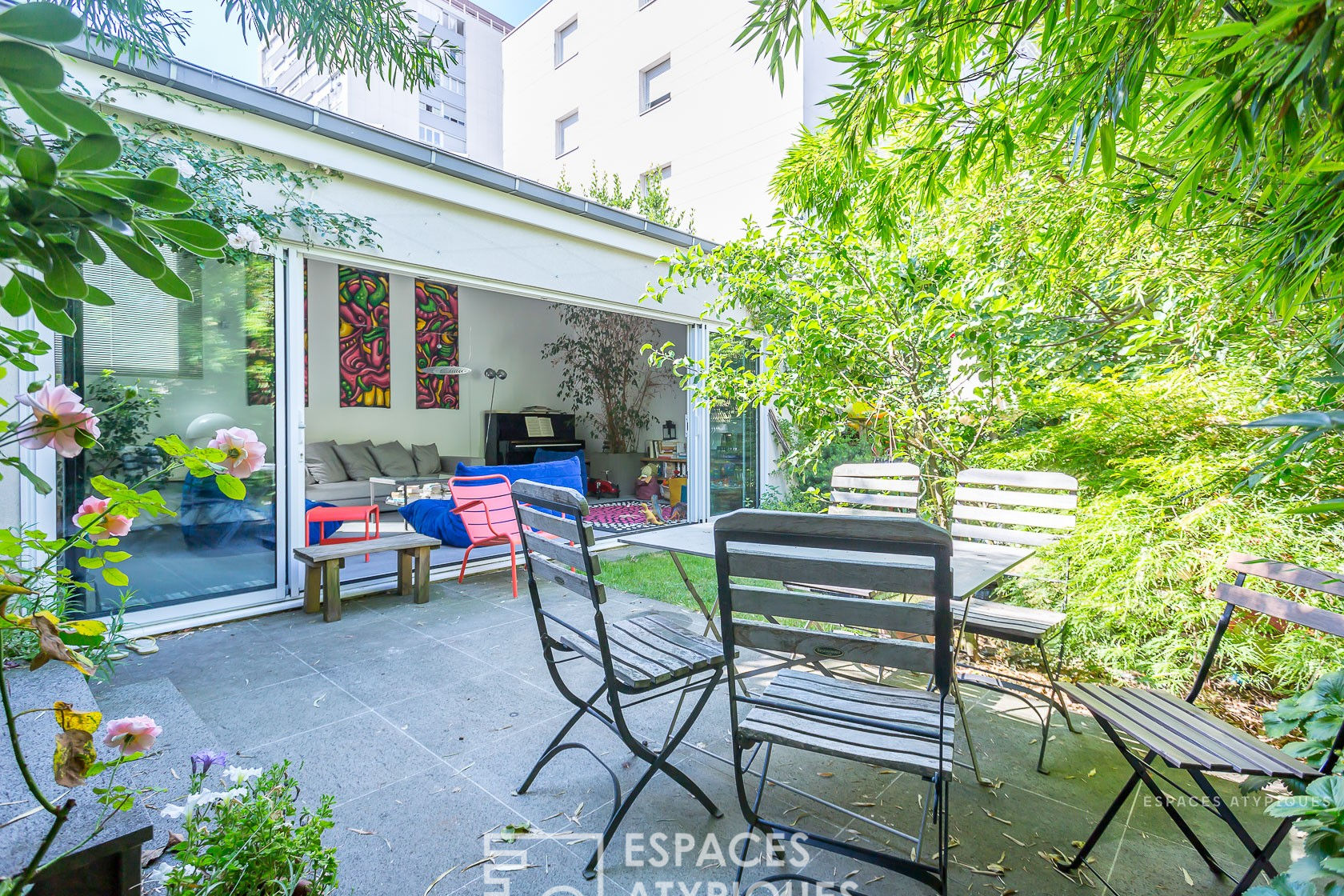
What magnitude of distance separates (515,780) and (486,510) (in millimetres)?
2755

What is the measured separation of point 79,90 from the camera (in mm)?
3146

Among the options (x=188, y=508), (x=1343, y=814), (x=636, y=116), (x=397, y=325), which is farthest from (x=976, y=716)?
(x=636, y=116)

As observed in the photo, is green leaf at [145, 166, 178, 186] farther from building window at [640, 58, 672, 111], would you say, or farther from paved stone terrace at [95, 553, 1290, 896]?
building window at [640, 58, 672, 111]

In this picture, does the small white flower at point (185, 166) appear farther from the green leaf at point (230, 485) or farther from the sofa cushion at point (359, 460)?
the sofa cushion at point (359, 460)

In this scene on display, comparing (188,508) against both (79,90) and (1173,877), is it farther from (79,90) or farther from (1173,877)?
(1173,877)

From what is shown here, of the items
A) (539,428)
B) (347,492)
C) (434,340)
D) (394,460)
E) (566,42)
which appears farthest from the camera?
(566,42)

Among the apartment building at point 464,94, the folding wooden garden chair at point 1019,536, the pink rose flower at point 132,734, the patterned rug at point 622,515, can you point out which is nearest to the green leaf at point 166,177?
the pink rose flower at point 132,734

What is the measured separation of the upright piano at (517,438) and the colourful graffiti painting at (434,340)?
2.32 feet

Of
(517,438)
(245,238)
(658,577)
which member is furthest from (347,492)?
(245,238)

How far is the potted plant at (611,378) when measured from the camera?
10.8m

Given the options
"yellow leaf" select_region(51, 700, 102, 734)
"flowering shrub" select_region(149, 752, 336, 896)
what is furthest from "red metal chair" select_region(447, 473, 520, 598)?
"yellow leaf" select_region(51, 700, 102, 734)

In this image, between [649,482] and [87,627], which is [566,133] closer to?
[649,482]

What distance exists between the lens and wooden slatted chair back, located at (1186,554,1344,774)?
1.48m

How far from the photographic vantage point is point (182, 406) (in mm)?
3730
